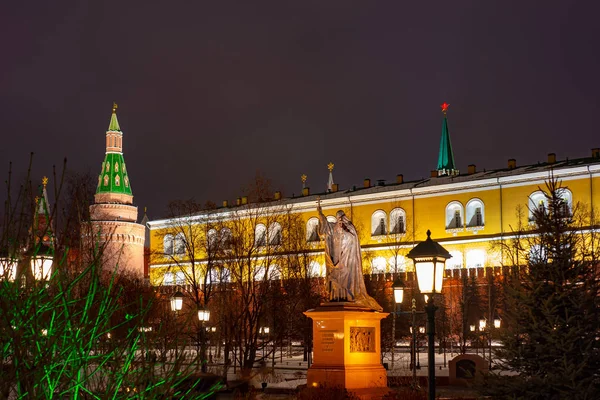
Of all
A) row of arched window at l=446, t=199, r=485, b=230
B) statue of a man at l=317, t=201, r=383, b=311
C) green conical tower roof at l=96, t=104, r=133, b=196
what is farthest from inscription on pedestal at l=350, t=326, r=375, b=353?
green conical tower roof at l=96, t=104, r=133, b=196

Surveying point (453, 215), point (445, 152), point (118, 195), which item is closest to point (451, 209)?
point (453, 215)

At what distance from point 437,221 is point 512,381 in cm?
5335

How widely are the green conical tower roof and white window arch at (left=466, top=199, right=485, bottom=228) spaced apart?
33929 millimetres

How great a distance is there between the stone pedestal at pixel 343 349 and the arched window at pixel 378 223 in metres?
50.0

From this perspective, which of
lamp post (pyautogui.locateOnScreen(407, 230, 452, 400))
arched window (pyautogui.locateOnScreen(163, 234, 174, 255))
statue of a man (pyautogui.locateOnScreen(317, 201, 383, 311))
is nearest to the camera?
lamp post (pyautogui.locateOnScreen(407, 230, 452, 400))

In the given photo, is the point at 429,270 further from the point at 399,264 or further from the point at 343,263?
the point at 399,264

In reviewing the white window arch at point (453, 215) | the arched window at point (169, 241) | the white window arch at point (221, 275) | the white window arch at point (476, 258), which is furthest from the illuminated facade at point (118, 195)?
the white window arch at point (221, 275)

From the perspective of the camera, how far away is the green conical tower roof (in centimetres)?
7794

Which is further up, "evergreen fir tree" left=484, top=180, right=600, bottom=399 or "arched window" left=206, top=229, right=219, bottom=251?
"arched window" left=206, top=229, right=219, bottom=251

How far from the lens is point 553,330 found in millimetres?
10523

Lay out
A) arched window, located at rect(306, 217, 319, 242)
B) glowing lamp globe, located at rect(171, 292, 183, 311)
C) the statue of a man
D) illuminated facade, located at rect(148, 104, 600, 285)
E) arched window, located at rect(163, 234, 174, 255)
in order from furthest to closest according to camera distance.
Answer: arched window, located at rect(306, 217, 319, 242), illuminated facade, located at rect(148, 104, 600, 285), arched window, located at rect(163, 234, 174, 255), glowing lamp globe, located at rect(171, 292, 183, 311), the statue of a man

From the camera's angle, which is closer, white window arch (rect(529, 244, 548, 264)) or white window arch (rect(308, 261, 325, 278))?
white window arch (rect(529, 244, 548, 264))

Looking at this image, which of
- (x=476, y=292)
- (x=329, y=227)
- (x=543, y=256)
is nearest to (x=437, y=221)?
(x=476, y=292)

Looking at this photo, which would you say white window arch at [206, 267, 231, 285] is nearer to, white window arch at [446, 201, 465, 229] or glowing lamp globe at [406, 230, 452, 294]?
glowing lamp globe at [406, 230, 452, 294]
